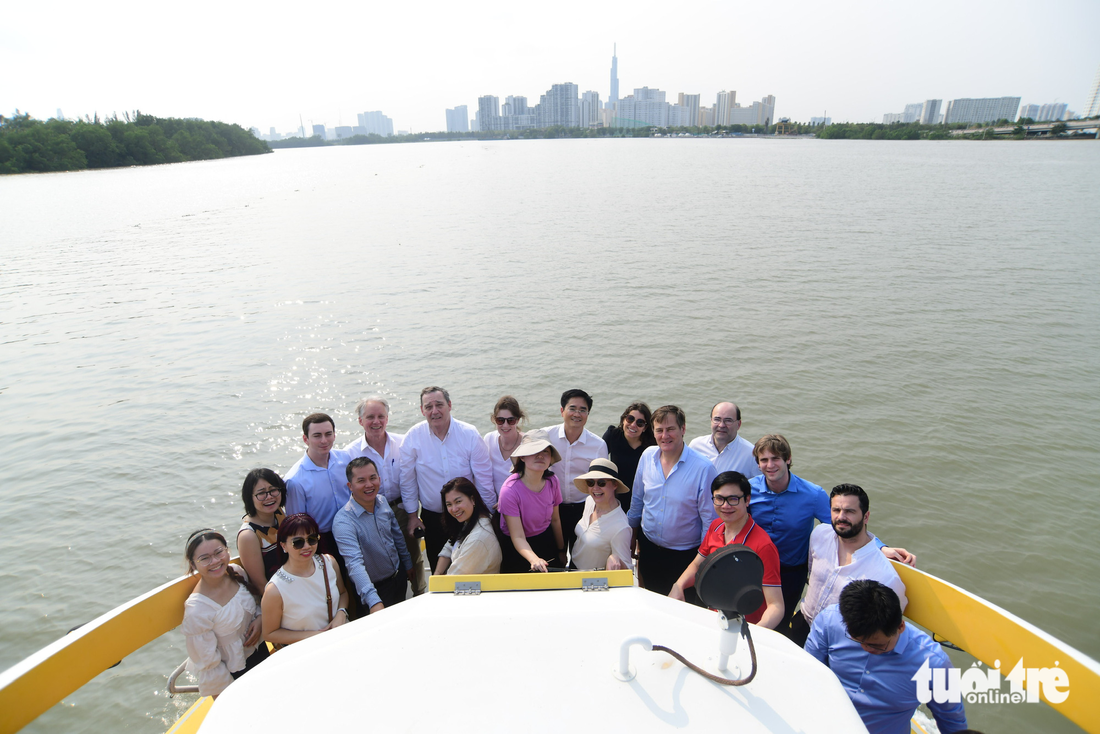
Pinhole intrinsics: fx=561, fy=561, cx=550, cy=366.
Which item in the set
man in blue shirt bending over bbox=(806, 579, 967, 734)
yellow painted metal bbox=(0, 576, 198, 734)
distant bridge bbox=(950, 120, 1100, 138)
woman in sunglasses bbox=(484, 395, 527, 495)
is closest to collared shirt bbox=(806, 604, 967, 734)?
man in blue shirt bending over bbox=(806, 579, 967, 734)

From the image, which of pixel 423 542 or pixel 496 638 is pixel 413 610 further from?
pixel 423 542

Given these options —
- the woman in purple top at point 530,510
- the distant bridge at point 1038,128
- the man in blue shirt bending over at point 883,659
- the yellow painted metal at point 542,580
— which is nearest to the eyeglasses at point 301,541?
the yellow painted metal at point 542,580

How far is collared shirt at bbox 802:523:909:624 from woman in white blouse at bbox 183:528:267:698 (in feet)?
12.3

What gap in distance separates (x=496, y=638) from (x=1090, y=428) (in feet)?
37.7

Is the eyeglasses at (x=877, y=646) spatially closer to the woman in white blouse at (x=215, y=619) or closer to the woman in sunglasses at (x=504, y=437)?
the woman in sunglasses at (x=504, y=437)

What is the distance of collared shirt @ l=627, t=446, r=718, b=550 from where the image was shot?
13.8 feet

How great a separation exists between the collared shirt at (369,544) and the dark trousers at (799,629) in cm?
Result: 310

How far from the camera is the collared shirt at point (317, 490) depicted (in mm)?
4590

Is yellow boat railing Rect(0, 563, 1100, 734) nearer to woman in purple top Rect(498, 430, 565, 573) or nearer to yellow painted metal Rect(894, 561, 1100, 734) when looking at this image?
yellow painted metal Rect(894, 561, 1100, 734)

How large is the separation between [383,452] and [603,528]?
2244 millimetres

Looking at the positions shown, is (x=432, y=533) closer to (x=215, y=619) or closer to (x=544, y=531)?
(x=544, y=531)

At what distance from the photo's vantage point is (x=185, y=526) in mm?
7836

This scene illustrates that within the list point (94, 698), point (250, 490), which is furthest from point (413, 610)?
point (94, 698)

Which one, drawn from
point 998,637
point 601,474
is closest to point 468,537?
point 601,474
